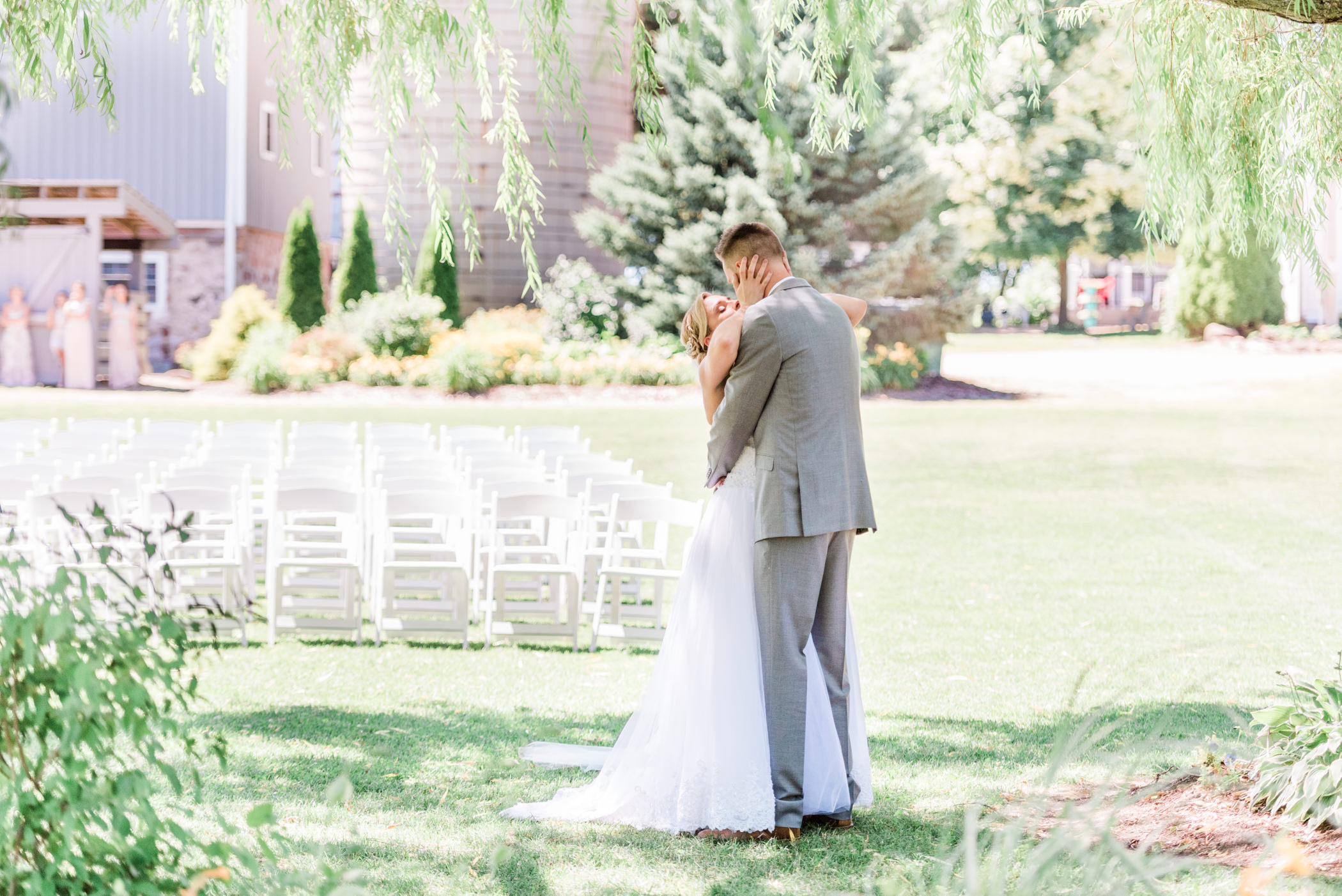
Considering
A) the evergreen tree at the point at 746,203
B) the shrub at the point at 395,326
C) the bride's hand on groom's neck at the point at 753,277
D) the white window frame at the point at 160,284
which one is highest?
the evergreen tree at the point at 746,203

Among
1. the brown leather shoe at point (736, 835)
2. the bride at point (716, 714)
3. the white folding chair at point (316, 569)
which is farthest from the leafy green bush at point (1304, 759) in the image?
the white folding chair at point (316, 569)

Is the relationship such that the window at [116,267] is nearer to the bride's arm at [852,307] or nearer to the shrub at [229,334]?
the shrub at [229,334]

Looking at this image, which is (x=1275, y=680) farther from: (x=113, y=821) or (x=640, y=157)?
(x=640, y=157)

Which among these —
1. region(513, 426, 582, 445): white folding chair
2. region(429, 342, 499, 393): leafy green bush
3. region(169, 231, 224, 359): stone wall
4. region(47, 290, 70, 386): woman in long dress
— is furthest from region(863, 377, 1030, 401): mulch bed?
region(47, 290, 70, 386): woman in long dress

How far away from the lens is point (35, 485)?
785 centimetres

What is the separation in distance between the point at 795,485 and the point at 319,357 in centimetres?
2030

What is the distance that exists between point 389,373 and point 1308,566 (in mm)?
16129

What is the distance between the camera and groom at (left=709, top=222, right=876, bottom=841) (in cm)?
425

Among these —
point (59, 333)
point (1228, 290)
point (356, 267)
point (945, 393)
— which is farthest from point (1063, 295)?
point (59, 333)

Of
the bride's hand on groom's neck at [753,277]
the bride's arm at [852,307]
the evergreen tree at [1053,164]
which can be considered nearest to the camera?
the bride's hand on groom's neck at [753,277]

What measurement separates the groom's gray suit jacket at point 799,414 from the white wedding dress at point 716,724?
16 centimetres

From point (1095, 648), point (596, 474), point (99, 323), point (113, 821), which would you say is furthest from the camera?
point (99, 323)

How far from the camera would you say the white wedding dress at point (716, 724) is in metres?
4.25

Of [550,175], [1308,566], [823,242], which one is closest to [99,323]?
[550,175]
